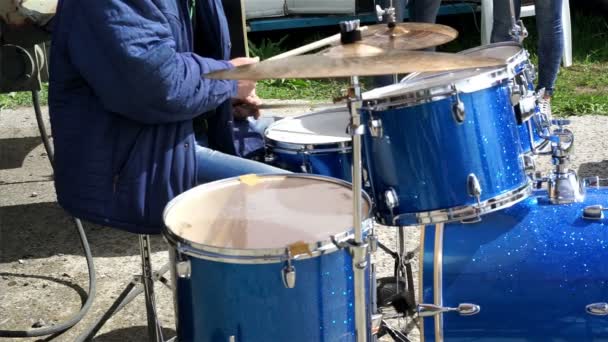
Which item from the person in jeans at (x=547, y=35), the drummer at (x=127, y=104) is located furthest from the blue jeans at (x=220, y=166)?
the person in jeans at (x=547, y=35)

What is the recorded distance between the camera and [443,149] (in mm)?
2381

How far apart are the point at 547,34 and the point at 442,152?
9.51 feet

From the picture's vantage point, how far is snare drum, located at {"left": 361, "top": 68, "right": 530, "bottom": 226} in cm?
237

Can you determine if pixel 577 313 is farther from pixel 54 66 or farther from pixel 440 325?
pixel 54 66

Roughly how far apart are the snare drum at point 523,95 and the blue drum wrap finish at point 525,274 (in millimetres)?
295

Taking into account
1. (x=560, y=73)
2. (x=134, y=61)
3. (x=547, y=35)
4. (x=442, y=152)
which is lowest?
(x=560, y=73)

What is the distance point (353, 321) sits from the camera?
7.09ft

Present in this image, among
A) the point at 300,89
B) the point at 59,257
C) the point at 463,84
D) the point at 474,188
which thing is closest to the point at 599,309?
the point at 474,188

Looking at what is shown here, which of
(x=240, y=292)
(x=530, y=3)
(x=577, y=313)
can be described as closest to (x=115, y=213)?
(x=240, y=292)

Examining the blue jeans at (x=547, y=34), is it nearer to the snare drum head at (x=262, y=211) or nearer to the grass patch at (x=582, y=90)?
the grass patch at (x=582, y=90)

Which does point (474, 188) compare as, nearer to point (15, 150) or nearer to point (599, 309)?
point (599, 309)

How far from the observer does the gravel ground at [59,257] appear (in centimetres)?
329

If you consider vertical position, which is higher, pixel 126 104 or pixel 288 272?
pixel 126 104

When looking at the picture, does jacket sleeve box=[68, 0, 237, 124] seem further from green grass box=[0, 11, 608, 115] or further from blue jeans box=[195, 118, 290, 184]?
green grass box=[0, 11, 608, 115]
